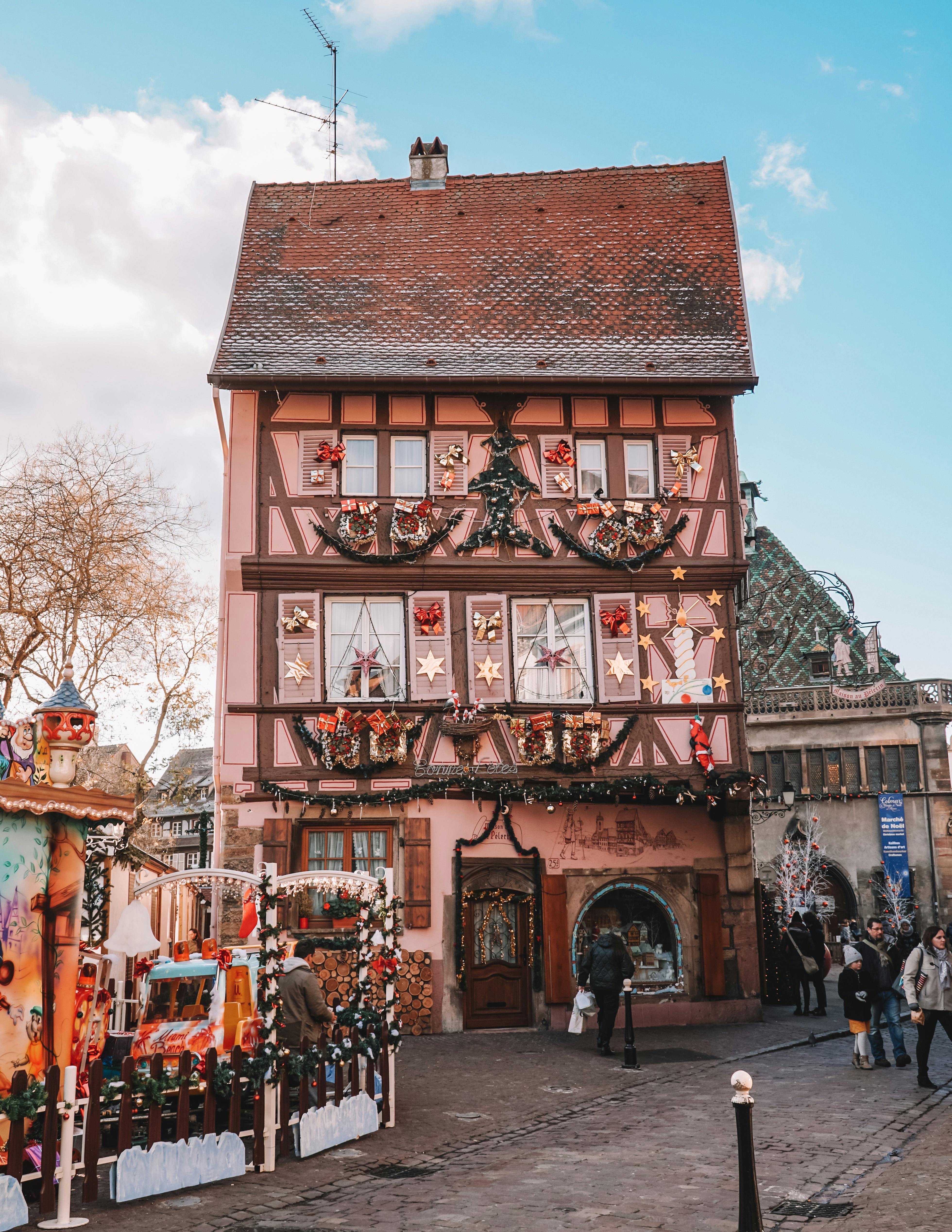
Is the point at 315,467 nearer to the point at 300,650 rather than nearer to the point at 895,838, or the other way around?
the point at 300,650

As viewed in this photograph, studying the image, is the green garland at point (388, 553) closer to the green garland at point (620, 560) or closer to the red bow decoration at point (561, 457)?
the green garland at point (620, 560)

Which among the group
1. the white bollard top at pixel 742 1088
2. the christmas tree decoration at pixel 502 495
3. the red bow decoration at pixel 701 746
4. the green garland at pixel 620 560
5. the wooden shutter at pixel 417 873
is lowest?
the white bollard top at pixel 742 1088

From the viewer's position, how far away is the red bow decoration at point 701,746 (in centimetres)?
1820

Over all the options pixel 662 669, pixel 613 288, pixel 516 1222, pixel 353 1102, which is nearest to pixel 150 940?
pixel 353 1102

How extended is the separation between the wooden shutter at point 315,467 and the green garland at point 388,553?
1.69 feet

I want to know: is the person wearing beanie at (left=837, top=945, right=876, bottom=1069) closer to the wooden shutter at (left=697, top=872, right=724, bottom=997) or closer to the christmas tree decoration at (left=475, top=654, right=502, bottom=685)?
the wooden shutter at (left=697, top=872, right=724, bottom=997)

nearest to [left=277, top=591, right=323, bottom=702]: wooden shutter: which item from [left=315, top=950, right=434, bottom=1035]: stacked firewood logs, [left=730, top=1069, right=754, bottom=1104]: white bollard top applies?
[left=315, top=950, right=434, bottom=1035]: stacked firewood logs

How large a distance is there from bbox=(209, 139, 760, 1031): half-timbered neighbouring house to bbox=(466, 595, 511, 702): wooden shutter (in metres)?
0.03

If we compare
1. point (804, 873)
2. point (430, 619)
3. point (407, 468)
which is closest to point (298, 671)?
point (430, 619)

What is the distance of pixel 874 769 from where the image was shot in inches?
1674

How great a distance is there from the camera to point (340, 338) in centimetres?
2002

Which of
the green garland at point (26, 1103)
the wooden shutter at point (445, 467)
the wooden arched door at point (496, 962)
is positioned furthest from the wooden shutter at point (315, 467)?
the green garland at point (26, 1103)

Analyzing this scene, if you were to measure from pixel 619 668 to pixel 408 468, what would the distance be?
455 centimetres

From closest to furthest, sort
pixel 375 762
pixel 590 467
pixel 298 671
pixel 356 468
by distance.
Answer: pixel 375 762, pixel 298 671, pixel 356 468, pixel 590 467
